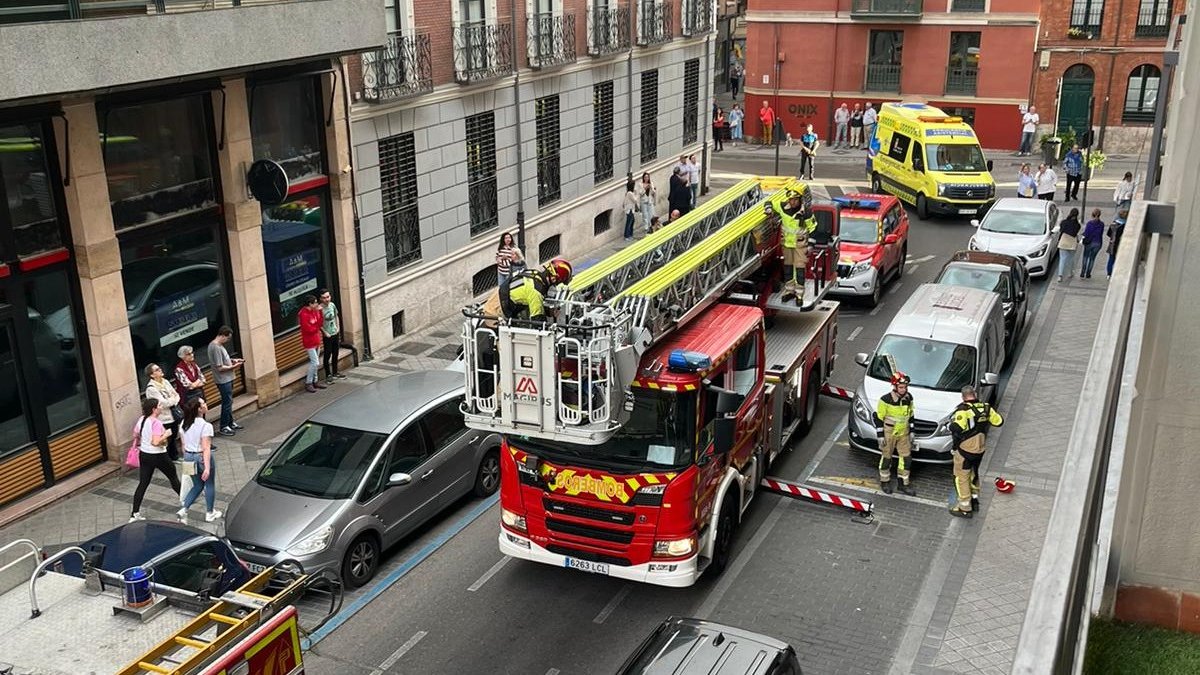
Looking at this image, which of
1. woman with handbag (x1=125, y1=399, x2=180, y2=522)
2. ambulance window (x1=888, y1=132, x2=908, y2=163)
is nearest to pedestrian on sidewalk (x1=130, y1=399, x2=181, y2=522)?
woman with handbag (x1=125, y1=399, x2=180, y2=522)

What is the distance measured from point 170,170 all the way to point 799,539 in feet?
34.4

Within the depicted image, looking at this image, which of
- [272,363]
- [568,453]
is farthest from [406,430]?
[272,363]

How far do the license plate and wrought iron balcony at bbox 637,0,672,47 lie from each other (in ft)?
64.6

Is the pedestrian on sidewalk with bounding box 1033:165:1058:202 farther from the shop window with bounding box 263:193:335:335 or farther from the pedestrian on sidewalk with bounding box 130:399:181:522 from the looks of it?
the pedestrian on sidewalk with bounding box 130:399:181:522

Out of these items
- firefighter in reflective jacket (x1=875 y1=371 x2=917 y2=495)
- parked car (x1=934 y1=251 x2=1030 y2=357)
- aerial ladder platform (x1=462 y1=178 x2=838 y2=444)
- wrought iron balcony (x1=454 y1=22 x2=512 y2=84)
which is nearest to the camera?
aerial ladder platform (x1=462 y1=178 x2=838 y2=444)

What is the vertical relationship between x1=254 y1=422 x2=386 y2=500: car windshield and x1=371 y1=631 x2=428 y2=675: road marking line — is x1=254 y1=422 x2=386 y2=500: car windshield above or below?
above

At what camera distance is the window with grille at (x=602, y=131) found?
27.1 metres

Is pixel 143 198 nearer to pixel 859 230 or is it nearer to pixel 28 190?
pixel 28 190

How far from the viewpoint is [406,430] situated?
42.3 feet

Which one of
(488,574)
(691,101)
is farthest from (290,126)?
(691,101)

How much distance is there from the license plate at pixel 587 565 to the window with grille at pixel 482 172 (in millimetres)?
12328

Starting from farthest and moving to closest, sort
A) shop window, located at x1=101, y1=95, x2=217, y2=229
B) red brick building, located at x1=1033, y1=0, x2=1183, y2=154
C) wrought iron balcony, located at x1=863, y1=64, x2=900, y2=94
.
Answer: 1. wrought iron balcony, located at x1=863, y1=64, x2=900, y2=94
2. red brick building, located at x1=1033, y1=0, x2=1183, y2=154
3. shop window, located at x1=101, y1=95, x2=217, y2=229

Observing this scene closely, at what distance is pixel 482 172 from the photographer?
75.1 feet

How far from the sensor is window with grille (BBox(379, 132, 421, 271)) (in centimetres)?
1998
